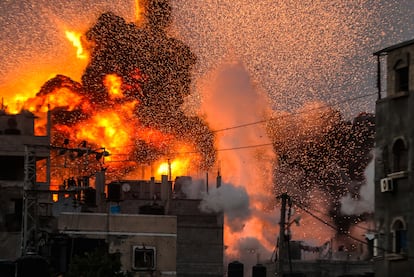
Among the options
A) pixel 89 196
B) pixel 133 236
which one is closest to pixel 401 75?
pixel 133 236

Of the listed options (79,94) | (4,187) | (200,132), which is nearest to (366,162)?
(200,132)

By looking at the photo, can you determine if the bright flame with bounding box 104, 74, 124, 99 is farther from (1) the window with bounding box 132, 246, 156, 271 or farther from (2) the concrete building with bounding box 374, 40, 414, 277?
(2) the concrete building with bounding box 374, 40, 414, 277

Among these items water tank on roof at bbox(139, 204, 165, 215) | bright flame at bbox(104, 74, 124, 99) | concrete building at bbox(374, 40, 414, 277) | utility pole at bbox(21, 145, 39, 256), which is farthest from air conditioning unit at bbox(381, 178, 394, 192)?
bright flame at bbox(104, 74, 124, 99)

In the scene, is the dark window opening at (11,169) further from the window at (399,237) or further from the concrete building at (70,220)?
the window at (399,237)

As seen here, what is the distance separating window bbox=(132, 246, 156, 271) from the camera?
10338cm

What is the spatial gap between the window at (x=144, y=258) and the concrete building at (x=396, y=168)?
2560cm

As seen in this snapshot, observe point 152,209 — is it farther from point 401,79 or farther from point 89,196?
point 401,79

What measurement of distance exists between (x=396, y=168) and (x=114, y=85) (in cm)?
6585

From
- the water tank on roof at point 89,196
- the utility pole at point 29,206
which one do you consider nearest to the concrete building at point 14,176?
the water tank on roof at point 89,196

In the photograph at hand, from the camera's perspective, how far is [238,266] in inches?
5030

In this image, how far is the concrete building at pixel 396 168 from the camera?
78625 millimetres

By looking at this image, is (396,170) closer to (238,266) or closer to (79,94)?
(238,266)

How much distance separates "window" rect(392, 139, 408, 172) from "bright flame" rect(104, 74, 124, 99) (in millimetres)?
64306

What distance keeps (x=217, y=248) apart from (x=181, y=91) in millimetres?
18838
